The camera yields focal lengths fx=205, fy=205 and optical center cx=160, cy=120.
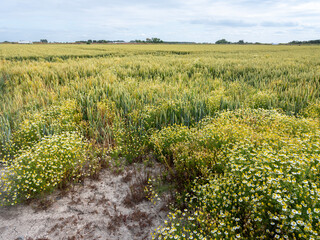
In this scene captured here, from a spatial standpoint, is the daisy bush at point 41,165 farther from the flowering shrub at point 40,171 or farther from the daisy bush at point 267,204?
the daisy bush at point 267,204

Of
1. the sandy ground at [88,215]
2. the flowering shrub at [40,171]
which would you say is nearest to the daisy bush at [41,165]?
the flowering shrub at [40,171]

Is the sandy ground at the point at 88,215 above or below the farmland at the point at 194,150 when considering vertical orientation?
below

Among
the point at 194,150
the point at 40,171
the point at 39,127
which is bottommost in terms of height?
the point at 40,171

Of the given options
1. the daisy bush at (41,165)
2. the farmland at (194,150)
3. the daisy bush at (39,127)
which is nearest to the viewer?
the farmland at (194,150)

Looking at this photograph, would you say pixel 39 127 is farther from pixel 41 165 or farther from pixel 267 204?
pixel 267 204

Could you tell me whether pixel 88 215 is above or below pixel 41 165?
below

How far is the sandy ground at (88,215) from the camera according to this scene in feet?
9.83

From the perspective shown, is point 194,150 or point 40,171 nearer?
point 40,171

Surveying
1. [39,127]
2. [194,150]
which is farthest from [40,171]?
[194,150]

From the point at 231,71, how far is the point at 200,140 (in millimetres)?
9346

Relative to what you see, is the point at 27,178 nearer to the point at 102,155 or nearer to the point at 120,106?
the point at 102,155

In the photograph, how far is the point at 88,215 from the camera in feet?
10.9

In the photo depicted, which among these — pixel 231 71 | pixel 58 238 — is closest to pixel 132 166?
pixel 58 238

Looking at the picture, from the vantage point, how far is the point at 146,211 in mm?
3361
